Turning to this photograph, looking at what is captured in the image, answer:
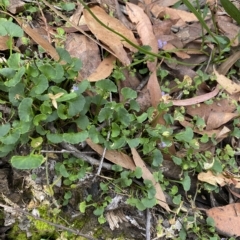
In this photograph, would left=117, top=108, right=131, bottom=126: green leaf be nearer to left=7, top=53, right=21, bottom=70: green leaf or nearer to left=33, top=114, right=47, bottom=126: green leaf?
left=33, top=114, right=47, bottom=126: green leaf

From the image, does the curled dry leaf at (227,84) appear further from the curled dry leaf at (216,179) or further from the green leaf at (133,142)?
the green leaf at (133,142)

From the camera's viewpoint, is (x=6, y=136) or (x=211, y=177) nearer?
(x=6, y=136)

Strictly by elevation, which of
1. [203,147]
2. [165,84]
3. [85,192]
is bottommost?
[85,192]

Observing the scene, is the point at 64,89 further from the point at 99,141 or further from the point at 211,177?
the point at 211,177

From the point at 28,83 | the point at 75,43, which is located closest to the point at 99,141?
the point at 28,83

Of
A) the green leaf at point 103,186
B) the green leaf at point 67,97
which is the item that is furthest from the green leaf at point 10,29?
the green leaf at point 103,186

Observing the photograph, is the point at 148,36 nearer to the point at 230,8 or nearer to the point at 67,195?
the point at 230,8
